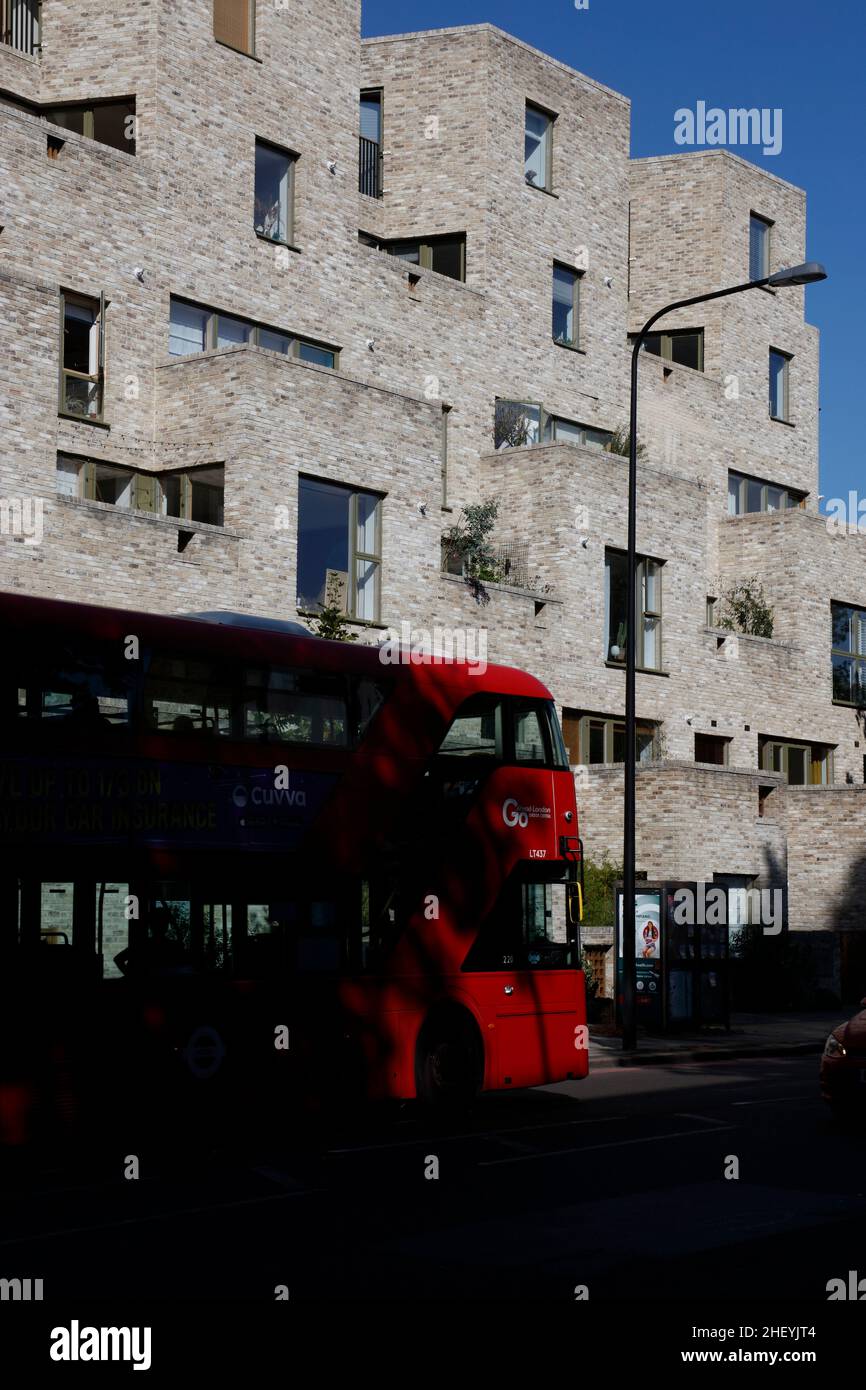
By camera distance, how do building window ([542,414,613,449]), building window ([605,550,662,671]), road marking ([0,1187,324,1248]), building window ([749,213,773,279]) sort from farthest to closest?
building window ([749,213,773,279]), building window ([542,414,613,449]), building window ([605,550,662,671]), road marking ([0,1187,324,1248])

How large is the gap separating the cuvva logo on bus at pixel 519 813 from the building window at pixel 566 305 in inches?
953

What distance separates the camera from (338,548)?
98.8 feet

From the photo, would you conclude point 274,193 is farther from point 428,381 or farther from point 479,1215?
point 479,1215

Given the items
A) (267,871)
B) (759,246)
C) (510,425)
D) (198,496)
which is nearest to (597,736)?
(510,425)

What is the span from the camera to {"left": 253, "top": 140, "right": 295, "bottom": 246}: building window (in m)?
33.0

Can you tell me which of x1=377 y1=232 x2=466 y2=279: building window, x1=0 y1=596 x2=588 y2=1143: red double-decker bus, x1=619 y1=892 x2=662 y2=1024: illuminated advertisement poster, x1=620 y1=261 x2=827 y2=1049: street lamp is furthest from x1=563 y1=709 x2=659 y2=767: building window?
x1=0 y1=596 x2=588 y2=1143: red double-decker bus

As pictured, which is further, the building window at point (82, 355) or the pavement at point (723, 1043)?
the building window at point (82, 355)

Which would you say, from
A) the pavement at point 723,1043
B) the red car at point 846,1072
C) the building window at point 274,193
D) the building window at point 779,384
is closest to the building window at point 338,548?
the building window at point 274,193

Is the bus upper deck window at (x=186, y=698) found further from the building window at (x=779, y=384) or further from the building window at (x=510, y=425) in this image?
the building window at (x=779, y=384)

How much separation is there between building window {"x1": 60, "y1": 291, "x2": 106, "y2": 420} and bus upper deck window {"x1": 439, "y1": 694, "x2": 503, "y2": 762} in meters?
14.1

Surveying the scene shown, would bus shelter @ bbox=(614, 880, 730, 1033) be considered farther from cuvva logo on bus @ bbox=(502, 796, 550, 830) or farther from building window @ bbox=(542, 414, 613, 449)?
building window @ bbox=(542, 414, 613, 449)

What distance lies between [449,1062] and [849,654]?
31.4 meters

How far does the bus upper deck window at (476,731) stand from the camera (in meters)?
16.8
